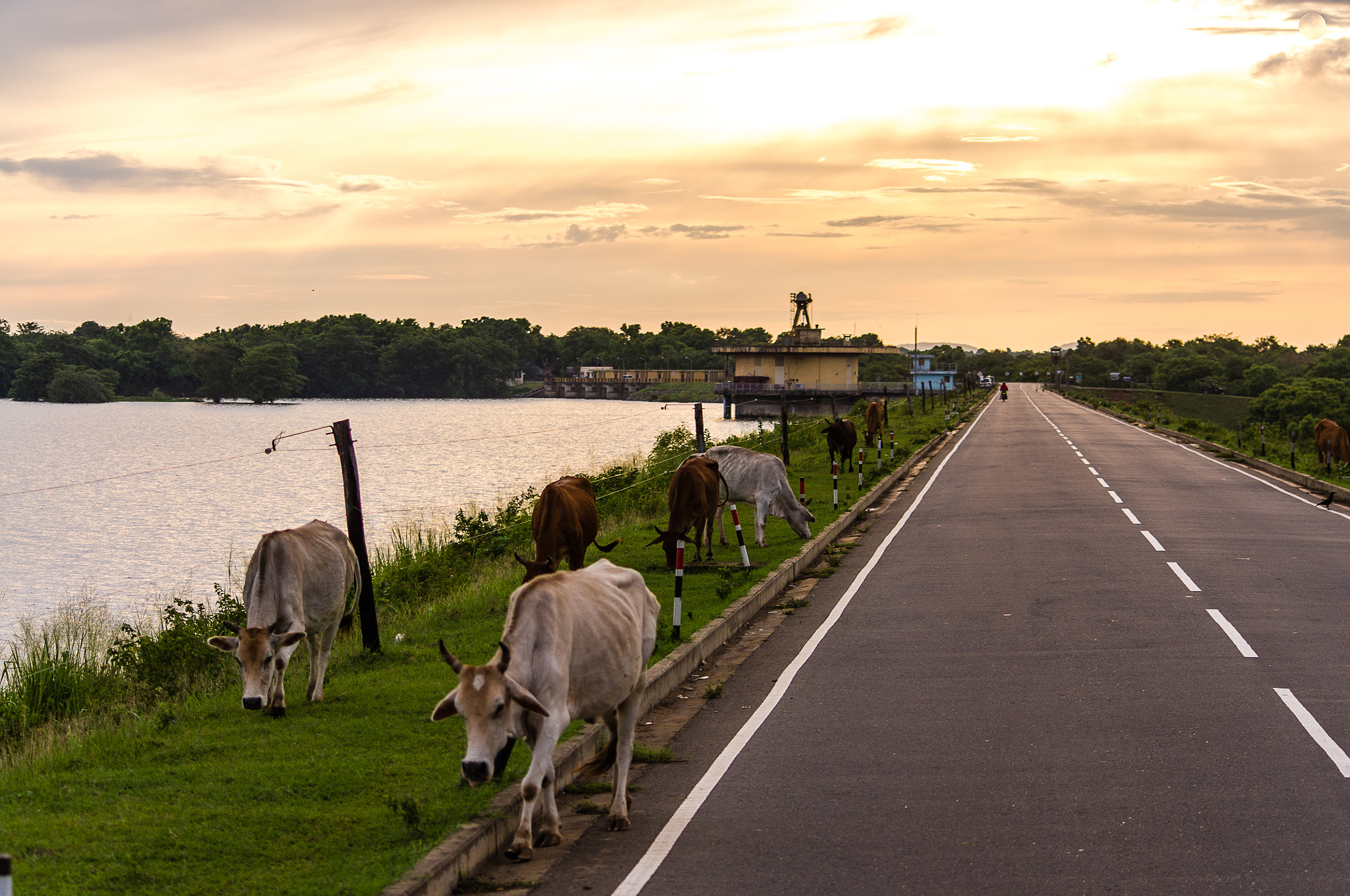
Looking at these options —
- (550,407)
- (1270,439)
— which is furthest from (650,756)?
(550,407)

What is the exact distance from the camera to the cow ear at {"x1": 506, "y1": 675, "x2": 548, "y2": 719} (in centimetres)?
617

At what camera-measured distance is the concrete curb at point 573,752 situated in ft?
20.3

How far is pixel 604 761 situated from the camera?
7.91 metres

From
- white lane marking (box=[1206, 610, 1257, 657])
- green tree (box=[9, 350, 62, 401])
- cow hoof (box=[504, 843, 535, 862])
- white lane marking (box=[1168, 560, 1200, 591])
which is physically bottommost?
cow hoof (box=[504, 843, 535, 862])

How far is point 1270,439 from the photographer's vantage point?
182ft

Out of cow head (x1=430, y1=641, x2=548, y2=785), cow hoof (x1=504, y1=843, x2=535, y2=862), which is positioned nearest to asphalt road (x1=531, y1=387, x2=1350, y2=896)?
cow hoof (x1=504, y1=843, x2=535, y2=862)

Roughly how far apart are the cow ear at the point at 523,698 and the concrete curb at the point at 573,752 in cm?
99

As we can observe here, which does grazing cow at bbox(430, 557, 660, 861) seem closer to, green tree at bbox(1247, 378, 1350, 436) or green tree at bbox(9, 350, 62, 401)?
green tree at bbox(1247, 378, 1350, 436)

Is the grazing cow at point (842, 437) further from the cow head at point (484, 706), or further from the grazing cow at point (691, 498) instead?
the cow head at point (484, 706)

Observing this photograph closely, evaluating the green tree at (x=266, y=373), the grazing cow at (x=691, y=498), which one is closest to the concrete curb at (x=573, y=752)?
the grazing cow at (x=691, y=498)

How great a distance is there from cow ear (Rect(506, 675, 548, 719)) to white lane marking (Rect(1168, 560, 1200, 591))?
11786 mm

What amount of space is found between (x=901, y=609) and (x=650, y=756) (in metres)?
6.59

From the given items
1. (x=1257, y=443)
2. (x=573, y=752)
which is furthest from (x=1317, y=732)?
(x=1257, y=443)

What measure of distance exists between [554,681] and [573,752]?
192cm
